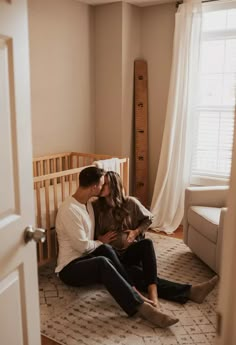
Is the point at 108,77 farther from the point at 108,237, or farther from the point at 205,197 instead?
the point at 108,237

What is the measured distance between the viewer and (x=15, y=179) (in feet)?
4.35

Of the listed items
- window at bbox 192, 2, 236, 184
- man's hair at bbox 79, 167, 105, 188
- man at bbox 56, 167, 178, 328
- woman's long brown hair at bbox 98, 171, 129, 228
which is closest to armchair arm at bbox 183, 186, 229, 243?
window at bbox 192, 2, 236, 184

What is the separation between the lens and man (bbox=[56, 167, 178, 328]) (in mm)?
2281

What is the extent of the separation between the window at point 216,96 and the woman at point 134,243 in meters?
1.37

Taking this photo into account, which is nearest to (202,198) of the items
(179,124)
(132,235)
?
(132,235)

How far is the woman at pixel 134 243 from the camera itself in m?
2.58

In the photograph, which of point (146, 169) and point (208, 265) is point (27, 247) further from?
point (146, 169)

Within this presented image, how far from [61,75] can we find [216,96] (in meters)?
1.65

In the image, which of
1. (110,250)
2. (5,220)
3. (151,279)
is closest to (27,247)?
(5,220)

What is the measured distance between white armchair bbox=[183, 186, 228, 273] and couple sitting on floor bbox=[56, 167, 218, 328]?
29 cm

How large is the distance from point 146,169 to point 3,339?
330cm

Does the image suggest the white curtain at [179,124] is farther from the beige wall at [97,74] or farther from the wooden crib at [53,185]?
the wooden crib at [53,185]

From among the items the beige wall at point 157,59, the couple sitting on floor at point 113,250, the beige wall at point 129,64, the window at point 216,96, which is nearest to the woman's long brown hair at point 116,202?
the couple sitting on floor at point 113,250

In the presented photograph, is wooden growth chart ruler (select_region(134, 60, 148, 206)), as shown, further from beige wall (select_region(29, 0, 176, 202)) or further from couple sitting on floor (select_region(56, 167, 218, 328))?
couple sitting on floor (select_region(56, 167, 218, 328))
